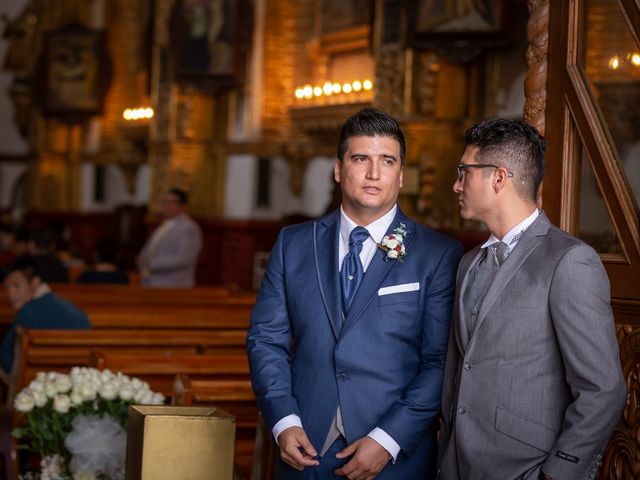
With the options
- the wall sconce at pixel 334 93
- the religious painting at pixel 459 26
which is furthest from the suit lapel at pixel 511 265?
the wall sconce at pixel 334 93

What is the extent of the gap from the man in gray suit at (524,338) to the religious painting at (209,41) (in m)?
11.9

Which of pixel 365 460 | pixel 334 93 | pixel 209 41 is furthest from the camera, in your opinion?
pixel 209 41

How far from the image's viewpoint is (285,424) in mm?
3371

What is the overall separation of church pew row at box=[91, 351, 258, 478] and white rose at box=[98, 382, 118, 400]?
0.42m

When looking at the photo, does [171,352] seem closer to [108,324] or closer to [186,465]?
[108,324]

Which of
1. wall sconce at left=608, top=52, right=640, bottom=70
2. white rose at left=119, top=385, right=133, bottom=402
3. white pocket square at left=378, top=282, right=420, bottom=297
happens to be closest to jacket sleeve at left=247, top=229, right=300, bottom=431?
white pocket square at left=378, top=282, right=420, bottom=297

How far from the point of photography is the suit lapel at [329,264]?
136 inches

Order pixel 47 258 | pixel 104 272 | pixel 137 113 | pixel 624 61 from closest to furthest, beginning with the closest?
pixel 624 61 < pixel 47 258 < pixel 104 272 < pixel 137 113

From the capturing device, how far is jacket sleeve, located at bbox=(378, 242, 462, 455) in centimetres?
333

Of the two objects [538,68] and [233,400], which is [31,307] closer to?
[233,400]

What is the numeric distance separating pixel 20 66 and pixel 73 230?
391 cm

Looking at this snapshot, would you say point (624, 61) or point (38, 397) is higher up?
point (624, 61)

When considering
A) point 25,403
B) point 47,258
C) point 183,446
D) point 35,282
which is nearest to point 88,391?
point 25,403

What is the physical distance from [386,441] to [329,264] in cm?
60
